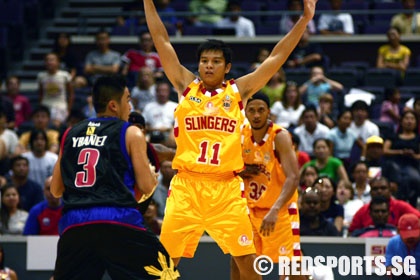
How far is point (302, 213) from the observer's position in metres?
11.4

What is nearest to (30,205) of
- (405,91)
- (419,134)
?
(419,134)

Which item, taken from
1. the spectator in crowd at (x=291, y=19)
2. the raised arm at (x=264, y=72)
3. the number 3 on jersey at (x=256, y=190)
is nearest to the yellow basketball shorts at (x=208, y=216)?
the raised arm at (x=264, y=72)

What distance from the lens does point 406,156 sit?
1339cm

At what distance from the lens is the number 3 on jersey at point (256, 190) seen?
909 centimetres

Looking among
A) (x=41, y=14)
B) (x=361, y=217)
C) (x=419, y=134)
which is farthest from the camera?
(x=41, y=14)

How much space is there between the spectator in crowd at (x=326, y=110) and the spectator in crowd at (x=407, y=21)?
3.46m

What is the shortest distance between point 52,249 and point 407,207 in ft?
13.8

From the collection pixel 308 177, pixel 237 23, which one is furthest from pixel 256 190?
pixel 237 23

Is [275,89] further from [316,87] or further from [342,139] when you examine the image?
[342,139]

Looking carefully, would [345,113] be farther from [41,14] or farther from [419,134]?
[41,14]

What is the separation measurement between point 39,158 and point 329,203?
4.42 m

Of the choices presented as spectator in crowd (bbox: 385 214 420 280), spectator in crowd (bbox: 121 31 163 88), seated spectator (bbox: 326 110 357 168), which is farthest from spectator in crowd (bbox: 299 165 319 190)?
spectator in crowd (bbox: 121 31 163 88)

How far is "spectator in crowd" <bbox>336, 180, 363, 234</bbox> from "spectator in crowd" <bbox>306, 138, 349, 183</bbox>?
33 centimetres

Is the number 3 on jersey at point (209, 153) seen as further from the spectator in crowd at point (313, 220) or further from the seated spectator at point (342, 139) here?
the seated spectator at point (342, 139)
